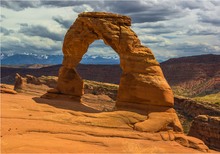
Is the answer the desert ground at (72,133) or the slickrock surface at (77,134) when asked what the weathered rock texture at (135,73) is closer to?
the slickrock surface at (77,134)

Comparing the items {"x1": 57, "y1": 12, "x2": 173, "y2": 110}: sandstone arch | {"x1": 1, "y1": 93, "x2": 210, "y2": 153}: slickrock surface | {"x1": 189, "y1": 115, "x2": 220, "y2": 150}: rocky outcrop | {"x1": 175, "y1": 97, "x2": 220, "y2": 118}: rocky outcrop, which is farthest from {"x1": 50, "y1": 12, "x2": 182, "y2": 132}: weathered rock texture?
{"x1": 175, "y1": 97, "x2": 220, "y2": 118}: rocky outcrop

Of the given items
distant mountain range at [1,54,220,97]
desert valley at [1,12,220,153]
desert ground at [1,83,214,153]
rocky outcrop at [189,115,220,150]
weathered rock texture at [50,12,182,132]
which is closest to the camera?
desert ground at [1,83,214,153]

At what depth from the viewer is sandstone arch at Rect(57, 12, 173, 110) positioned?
21.2m

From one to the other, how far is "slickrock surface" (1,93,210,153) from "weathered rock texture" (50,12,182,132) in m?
0.91

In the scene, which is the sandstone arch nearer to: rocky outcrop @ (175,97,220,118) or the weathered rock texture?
the weathered rock texture

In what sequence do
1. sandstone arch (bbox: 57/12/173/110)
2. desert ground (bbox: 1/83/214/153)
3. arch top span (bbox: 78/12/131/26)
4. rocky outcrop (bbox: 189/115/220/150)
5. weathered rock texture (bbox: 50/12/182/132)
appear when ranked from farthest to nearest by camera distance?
1. rocky outcrop (bbox: 189/115/220/150)
2. arch top span (bbox: 78/12/131/26)
3. sandstone arch (bbox: 57/12/173/110)
4. weathered rock texture (bbox: 50/12/182/132)
5. desert ground (bbox: 1/83/214/153)

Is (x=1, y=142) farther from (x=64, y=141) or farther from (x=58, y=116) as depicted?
(x=58, y=116)

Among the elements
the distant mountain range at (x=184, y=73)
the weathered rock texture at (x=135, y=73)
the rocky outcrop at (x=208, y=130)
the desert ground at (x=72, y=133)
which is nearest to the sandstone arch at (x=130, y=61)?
the weathered rock texture at (x=135, y=73)

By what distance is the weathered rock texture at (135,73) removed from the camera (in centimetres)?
2066

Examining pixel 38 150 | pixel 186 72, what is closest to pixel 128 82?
pixel 38 150

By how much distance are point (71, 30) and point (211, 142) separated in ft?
68.4

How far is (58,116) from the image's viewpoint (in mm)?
19234

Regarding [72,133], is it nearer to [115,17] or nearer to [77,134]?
[77,134]

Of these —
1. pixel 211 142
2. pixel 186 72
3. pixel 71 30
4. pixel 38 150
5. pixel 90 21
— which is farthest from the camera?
pixel 186 72
